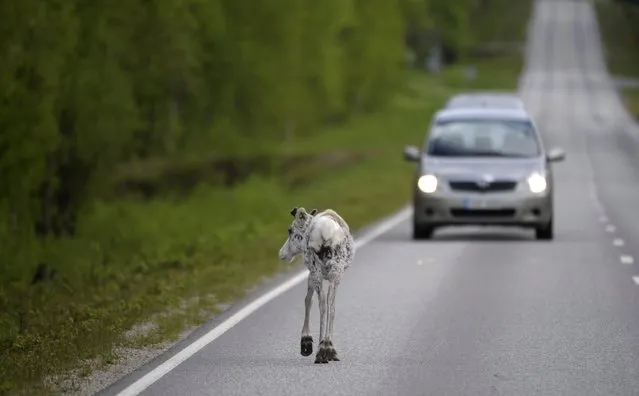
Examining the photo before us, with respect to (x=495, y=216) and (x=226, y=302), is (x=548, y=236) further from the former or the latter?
(x=226, y=302)

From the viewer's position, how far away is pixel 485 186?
82.4 ft

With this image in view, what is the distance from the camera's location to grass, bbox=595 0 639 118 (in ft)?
386

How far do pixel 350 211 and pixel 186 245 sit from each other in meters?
8.09

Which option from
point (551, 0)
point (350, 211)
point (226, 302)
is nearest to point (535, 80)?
point (551, 0)

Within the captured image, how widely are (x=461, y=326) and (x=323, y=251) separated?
126 inches

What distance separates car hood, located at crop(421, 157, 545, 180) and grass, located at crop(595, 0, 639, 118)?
84290 mm

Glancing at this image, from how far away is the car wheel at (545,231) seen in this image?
25.2m

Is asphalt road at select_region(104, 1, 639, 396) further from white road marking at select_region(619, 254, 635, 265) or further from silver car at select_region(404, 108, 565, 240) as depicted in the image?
silver car at select_region(404, 108, 565, 240)

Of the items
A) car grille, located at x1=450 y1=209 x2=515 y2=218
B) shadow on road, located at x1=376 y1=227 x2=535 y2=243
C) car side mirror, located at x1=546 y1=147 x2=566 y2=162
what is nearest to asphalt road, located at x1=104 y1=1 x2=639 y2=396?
shadow on road, located at x1=376 y1=227 x2=535 y2=243

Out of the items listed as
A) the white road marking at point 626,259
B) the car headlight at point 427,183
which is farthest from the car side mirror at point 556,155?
the white road marking at point 626,259

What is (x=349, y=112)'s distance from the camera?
89562 millimetres

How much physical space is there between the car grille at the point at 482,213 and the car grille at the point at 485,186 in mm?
281

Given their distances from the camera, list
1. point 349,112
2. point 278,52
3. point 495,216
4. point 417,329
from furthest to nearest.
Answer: point 349,112 < point 278,52 < point 495,216 < point 417,329

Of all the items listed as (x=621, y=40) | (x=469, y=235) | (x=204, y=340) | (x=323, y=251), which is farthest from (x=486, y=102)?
(x=621, y=40)
